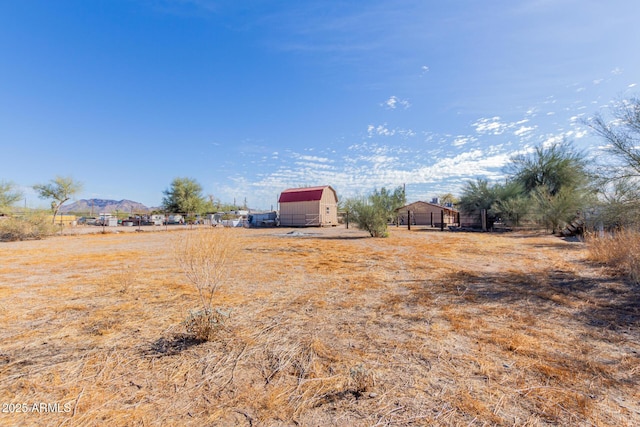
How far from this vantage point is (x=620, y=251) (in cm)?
590

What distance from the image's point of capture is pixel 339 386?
2137mm

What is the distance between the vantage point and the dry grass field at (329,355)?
1.85 metres

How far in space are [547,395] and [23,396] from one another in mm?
3829

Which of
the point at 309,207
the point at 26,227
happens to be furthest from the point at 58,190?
the point at 309,207

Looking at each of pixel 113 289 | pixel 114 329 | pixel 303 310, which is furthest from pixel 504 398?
pixel 113 289

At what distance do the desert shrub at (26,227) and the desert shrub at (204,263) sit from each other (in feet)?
66.4

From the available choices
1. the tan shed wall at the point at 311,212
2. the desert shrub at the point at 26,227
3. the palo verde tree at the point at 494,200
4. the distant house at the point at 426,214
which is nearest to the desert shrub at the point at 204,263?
the desert shrub at the point at 26,227

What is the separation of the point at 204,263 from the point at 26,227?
20.8 m

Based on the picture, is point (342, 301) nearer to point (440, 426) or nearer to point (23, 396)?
point (440, 426)

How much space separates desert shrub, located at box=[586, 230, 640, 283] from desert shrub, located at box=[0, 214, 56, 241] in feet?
86.0

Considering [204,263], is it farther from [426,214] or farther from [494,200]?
[426,214]

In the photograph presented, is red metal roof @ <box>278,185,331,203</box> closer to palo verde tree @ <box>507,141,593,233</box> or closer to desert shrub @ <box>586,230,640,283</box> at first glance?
palo verde tree @ <box>507,141,593,233</box>

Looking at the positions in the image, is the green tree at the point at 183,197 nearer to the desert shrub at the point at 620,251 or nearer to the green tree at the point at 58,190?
the green tree at the point at 58,190

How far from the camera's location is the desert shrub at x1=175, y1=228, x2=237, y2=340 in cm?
296
